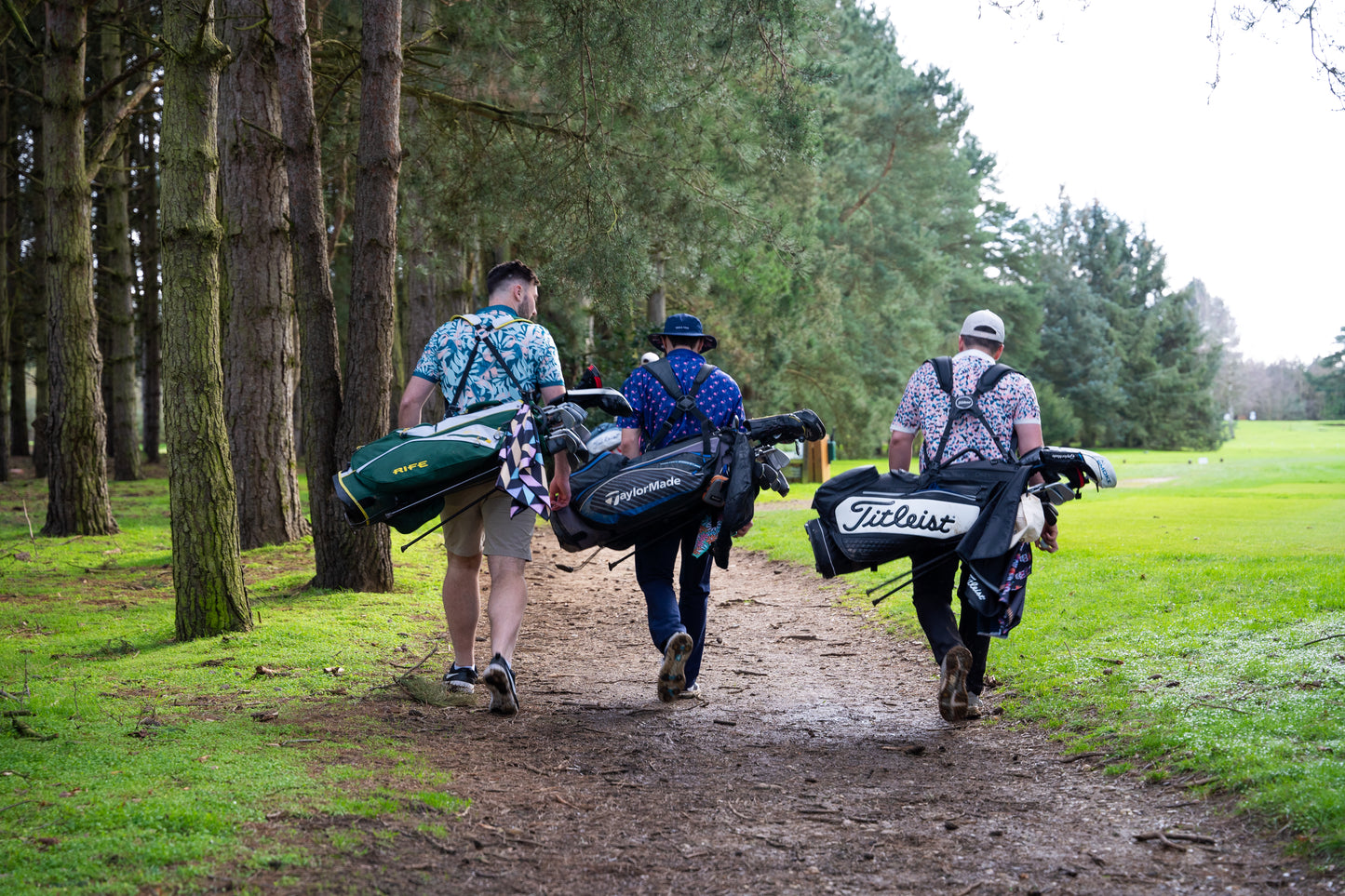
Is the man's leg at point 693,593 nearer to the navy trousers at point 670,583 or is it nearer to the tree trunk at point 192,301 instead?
the navy trousers at point 670,583

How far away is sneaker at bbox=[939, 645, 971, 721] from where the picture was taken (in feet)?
16.6

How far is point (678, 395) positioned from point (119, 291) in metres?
16.2

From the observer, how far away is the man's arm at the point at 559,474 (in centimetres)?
530

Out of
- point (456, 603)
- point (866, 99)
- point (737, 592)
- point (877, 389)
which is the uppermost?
point (866, 99)

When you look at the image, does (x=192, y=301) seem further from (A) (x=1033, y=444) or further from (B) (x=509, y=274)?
(A) (x=1033, y=444)

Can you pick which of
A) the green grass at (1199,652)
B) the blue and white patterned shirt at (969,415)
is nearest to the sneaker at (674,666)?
the blue and white patterned shirt at (969,415)

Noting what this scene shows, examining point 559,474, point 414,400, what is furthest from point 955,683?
point 414,400

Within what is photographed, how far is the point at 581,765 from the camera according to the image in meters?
4.45

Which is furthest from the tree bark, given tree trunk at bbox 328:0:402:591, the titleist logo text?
the titleist logo text

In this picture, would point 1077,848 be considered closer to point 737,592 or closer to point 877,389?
point 737,592

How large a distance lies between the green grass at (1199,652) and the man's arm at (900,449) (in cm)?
131

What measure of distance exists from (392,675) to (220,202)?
5866 millimetres

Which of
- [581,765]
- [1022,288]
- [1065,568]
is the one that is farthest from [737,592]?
[1022,288]

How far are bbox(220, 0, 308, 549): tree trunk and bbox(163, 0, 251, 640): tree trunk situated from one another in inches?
112
